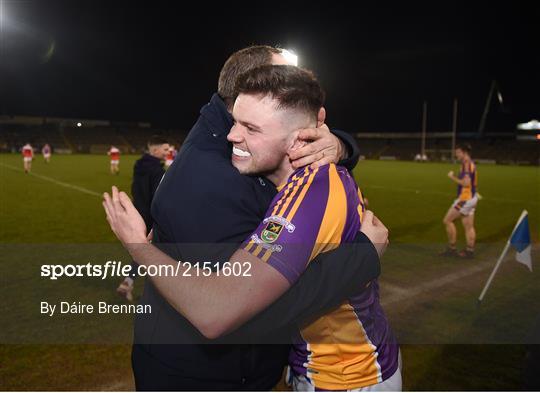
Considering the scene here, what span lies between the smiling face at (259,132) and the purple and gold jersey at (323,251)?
0.45ft

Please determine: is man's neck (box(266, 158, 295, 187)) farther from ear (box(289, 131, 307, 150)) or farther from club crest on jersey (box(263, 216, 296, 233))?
club crest on jersey (box(263, 216, 296, 233))

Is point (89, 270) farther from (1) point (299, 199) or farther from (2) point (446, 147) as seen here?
(2) point (446, 147)

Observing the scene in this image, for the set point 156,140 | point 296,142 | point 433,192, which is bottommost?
point 433,192

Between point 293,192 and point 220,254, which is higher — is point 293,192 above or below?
above

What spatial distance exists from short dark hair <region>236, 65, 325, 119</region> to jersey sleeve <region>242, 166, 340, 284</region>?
0.33 meters

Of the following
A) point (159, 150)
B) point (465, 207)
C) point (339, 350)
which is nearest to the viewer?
point (339, 350)

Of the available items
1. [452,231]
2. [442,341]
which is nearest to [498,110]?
[452,231]

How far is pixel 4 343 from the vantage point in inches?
173

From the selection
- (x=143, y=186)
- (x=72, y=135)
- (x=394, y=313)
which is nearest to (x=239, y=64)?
(x=143, y=186)

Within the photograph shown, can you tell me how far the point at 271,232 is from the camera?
1454 millimetres

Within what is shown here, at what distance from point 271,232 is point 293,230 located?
0.08 m

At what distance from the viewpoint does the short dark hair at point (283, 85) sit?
64.5 inches

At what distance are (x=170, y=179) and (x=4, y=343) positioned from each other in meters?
3.94

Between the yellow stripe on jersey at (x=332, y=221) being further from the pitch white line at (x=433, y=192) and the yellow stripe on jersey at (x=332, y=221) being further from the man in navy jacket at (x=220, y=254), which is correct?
the pitch white line at (x=433, y=192)
